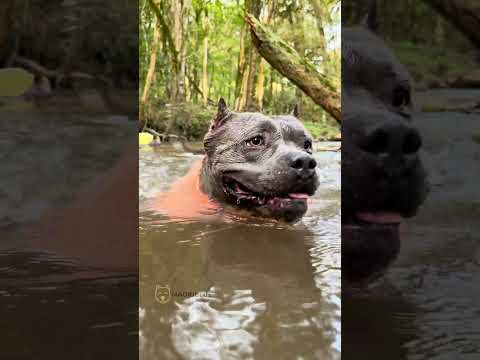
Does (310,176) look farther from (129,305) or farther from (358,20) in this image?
(129,305)

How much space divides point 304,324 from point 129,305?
23.5 inches

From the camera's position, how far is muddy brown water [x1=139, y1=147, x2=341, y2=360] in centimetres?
167

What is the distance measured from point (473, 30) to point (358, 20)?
0.39 metres

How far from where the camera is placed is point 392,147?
1.68 meters

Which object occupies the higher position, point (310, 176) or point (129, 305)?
point (310, 176)

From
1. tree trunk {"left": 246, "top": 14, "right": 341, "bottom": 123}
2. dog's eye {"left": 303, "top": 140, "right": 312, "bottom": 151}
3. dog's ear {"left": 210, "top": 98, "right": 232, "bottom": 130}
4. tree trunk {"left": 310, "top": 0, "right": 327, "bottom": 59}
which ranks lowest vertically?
dog's eye {"left": 303, "top": 140, "right": 312, "bottom": 151}

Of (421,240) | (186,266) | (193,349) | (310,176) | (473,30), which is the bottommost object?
(193,349)

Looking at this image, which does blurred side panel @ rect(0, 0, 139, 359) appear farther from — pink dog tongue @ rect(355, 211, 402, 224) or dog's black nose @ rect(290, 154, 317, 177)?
pink dog tongue @ rect(355, 211, 402, 224)

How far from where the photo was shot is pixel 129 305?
1809 millimetres

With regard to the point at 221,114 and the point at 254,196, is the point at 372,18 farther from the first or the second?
the point at 254,196

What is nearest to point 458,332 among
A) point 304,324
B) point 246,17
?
point 304,324

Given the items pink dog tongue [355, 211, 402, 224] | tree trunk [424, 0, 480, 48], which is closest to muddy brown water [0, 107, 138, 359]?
pink dog tongue [355, 211, 402, 224]

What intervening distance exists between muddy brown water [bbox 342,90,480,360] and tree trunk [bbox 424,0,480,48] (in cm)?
19

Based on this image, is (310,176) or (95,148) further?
(95,148)
